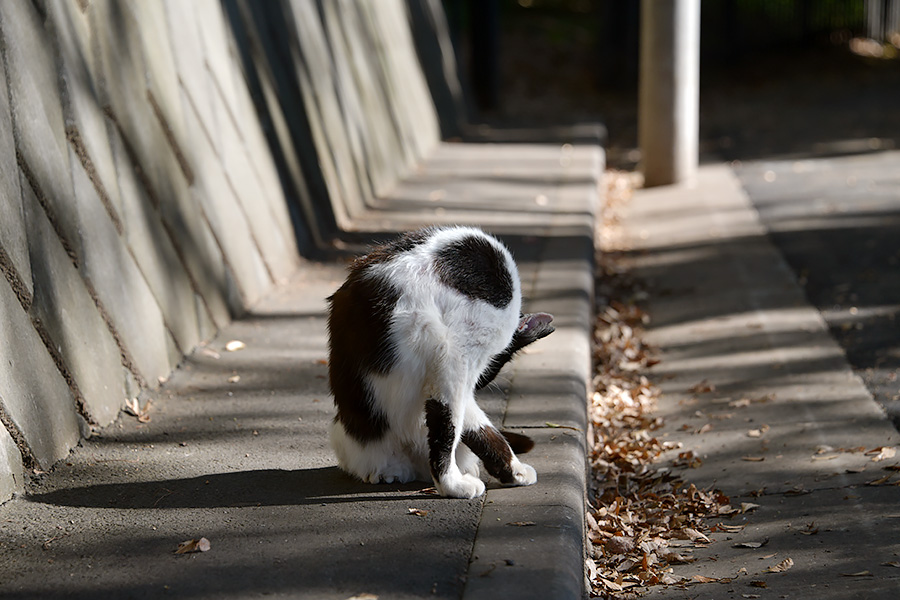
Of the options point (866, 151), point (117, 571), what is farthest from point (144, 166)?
point (866, 151)

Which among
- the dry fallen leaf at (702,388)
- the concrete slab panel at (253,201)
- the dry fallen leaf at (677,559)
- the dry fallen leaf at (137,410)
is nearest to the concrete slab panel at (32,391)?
the dry fallen leaf at (137,410)

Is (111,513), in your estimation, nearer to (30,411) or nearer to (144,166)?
(30,411)

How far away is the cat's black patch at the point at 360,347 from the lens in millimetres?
3502

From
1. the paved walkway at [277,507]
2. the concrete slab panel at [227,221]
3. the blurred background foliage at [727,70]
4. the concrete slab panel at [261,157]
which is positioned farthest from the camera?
the blurred background foliage at [727,70]

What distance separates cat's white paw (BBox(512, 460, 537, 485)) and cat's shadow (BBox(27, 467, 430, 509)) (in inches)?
13.6

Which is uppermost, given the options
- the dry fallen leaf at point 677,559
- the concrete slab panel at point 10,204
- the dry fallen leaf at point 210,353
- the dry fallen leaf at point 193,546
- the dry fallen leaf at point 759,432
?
the concrete slab panel at point 10,204

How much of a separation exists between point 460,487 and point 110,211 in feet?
8.23

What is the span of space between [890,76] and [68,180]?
20.5 m

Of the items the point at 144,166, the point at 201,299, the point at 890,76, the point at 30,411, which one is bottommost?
the point at 890,76

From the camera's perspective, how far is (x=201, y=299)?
229 inches

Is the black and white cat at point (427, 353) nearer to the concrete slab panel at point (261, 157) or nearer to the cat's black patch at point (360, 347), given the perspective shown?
the cat's black patch at point (360, 347)

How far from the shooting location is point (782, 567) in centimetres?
376

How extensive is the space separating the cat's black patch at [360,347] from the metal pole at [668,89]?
889 centimetres

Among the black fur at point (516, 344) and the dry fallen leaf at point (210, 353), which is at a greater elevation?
the black fur at point (516, 344)
